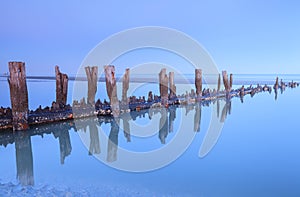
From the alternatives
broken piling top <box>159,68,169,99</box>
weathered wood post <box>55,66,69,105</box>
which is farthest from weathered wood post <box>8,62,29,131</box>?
broken piling top <box>159,68,169,99</box>

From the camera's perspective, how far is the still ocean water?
474 cm

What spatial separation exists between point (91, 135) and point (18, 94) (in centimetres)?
259

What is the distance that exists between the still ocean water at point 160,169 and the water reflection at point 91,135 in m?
0.03

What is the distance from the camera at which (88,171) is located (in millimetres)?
5727

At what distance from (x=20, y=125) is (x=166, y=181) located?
18.6 feet

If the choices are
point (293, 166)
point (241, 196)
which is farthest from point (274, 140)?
point (241, 196)

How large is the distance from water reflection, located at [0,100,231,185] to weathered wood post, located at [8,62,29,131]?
1.33ft

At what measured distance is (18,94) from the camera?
8383 millimetres

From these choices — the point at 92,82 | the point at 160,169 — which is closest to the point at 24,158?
the point at 160,169

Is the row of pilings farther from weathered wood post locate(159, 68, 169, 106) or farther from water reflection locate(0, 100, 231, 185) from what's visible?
water reflection locate(0, 100, 231, 185)

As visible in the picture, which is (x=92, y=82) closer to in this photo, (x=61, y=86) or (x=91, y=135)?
(x=61, y=86)

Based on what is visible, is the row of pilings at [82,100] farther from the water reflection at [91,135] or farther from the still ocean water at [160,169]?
the still ocean water at [160,169]

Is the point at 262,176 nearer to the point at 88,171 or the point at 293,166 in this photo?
the point at 293,166

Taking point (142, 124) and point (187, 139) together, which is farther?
point (142, 124)
